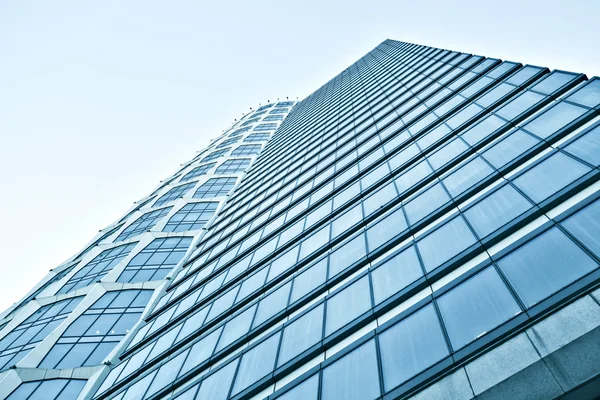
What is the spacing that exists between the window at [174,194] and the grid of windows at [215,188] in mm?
1697

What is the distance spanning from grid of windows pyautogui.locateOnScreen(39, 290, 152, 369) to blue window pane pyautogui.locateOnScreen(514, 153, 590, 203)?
21.2 meters

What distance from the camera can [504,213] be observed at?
30.6 feet

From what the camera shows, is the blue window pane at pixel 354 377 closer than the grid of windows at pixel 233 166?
Yes

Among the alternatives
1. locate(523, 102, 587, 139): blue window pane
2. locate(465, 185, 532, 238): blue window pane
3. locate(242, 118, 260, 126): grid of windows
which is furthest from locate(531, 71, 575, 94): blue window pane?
locate(242, 118, 260, 126): grid of windows

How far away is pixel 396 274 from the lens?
34.2ft

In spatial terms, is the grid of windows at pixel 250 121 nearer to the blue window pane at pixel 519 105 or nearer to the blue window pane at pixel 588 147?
the blue window pane at pixel 519 105

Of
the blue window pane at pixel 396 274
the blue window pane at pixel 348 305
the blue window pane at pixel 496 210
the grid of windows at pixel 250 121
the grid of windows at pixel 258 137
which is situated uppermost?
the grid of windows at pixel 250 121

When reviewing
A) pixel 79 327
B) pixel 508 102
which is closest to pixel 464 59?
pixel 508 102

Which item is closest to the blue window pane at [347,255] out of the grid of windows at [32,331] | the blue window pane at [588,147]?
the blue window pane at [588,147]

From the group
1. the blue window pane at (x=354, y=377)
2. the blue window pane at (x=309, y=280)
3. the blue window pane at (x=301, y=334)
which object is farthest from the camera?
the blue window pane at (x=309, y=280)

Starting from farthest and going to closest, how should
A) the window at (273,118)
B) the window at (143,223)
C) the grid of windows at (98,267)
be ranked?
1. the window at (273,118)
2. the window at (143,223)
3. the grid of windows at (98,267)

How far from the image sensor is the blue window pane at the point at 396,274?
985cm

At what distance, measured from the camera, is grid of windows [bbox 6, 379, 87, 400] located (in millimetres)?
17766

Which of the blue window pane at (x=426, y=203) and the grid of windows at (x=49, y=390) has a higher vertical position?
the grid of windows at (x=49, y=390)
